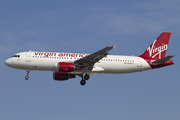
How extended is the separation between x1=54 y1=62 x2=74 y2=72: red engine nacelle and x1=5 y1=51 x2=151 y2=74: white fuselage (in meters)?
0.51

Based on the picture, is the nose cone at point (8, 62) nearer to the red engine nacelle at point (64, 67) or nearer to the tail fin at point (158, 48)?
the red engine nacelle at point (64, 67)

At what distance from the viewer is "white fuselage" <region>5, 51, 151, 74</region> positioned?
170ft

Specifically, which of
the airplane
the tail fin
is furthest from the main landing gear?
the tail fin

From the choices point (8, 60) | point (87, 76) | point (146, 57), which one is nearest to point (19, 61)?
point (8, 60)

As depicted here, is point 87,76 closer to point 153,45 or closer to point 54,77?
point 54,77

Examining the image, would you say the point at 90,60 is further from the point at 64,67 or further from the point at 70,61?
the point at 64,67

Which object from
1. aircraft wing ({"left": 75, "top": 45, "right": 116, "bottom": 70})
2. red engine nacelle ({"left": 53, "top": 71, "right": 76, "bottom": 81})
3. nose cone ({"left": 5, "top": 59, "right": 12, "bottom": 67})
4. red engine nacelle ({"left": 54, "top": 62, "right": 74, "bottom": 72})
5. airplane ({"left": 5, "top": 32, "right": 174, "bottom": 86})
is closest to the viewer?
aircraft wing ({"left": 75, "top": 45, "right": 116, "bottom": 70})

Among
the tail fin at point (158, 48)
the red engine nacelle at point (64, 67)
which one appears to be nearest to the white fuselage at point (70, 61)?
the red engine nacelle at point (64, 67)

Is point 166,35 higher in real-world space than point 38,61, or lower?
higher

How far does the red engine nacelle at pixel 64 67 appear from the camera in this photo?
167ft

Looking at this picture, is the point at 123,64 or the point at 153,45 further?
the point at 153,45

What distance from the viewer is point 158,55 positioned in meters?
57.4

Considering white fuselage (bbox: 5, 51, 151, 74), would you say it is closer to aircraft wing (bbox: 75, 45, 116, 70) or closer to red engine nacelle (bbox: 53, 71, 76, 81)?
aircraft wing (bbox: 75, 45, 116, 70)

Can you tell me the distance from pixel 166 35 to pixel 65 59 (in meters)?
17.9
